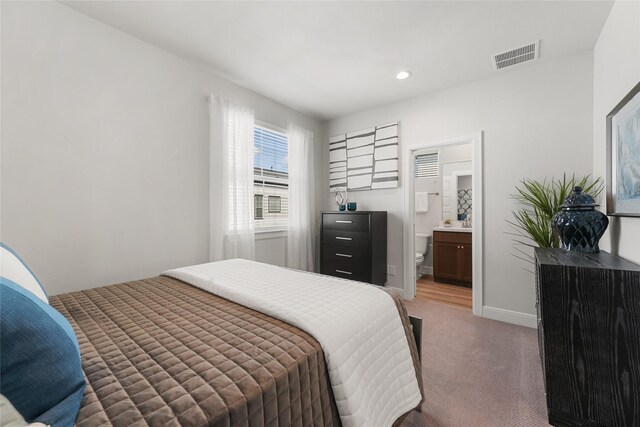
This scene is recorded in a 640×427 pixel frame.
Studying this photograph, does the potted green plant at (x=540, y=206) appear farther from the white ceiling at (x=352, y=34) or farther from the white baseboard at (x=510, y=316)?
the white ceiling at (x=352, y=34)

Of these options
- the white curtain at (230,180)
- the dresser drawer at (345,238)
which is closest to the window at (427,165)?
the dresser drawer at (345,238)

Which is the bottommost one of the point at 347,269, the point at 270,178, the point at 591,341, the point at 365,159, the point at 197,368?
the point at 347,269

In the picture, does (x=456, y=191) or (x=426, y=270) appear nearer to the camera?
(x=456, y=191)

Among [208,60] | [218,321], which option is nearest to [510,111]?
[208,60]

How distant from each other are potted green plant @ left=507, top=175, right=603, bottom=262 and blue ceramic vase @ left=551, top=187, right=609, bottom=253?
35 cm

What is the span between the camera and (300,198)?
372 centimetres

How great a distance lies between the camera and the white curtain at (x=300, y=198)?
3.63m

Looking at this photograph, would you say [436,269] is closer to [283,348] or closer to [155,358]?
[283,348]

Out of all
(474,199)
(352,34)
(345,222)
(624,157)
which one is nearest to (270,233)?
(345,222)

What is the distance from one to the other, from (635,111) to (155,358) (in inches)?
99.1

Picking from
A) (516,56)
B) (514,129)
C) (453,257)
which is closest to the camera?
(516,56)

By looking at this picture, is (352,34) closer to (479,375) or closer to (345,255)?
(345,255)

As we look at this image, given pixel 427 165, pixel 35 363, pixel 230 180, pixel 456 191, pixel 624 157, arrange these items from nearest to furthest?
pixel 35 363 < pixel 624 157 < pixel 230 180 < pixel 456 191 < pixel 427 165

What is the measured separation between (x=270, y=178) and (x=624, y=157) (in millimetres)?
3113
